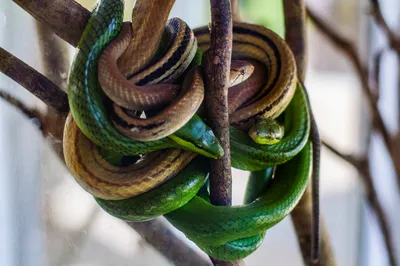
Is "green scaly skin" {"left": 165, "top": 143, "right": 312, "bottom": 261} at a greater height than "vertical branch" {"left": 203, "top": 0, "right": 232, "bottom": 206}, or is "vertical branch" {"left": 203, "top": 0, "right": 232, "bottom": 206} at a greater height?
"vertical branch" {"left": 203, "top": 0, "right": 232, "bottom": 206}

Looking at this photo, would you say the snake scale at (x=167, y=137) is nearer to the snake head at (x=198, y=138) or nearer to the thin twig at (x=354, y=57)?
the snake head at (x=198, y=138)

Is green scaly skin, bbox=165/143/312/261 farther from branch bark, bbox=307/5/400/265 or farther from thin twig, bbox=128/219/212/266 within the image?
branch bark, bbox=307/5/400/265

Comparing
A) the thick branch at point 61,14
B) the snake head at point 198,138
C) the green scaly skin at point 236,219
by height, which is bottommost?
A: the green scaly skin at point 236,219

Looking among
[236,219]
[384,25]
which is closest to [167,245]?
[236,219]

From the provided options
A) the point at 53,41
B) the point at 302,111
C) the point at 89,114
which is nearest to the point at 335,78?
the point at 302,111

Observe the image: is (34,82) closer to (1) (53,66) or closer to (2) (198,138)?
(1) (53,66)

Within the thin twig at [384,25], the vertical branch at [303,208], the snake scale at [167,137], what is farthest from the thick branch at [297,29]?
the thin twig at [384,25]

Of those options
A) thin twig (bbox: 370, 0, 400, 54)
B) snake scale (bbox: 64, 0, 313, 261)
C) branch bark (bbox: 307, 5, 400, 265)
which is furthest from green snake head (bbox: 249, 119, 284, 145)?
thin twig (bbox: 370, 0, 400, 54)

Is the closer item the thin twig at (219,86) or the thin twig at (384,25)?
the thin twig at (219,86)
